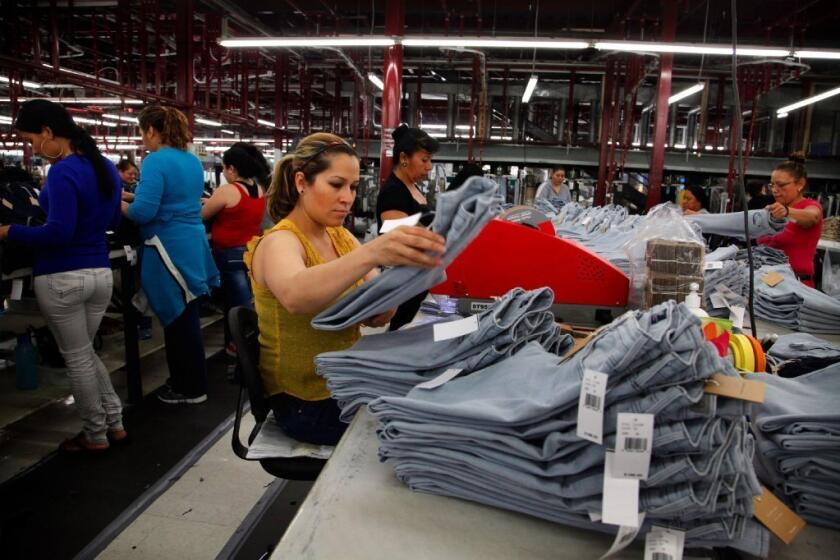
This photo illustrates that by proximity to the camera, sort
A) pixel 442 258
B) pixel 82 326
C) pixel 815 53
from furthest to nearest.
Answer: pixel 815 53 < pixel 82 326 < pixel 442 258

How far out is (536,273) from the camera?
81.4 inches

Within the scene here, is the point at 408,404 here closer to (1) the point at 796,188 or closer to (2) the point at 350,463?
(2) the point at 350,463

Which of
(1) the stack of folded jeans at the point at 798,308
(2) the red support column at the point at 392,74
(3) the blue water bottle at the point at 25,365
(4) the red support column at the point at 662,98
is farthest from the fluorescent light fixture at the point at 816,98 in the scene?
(3) the blue water bottle at the point at 25,365

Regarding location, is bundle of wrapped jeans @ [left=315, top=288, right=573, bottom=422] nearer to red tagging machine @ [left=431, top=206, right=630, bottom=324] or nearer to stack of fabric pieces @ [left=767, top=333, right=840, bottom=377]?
stack of fabric pieces @ [left=767, top=333, right=840, bottom=377]

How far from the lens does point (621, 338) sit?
886mm

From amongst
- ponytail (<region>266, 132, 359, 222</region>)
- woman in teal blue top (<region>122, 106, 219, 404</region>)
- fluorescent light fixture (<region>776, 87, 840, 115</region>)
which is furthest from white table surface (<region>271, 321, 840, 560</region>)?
fluorescent light fixture (<region>776, 87, 840, 115</region>)

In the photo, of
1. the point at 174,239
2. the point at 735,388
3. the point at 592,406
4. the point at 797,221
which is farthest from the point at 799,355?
the point at 174,239

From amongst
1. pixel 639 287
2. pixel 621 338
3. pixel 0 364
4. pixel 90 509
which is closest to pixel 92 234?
pixel 90 509

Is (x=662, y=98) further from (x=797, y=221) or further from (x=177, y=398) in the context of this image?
(x=177, y=398)

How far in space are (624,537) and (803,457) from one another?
42cm

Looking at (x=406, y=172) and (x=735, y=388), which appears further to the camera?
(x=406, y=172)

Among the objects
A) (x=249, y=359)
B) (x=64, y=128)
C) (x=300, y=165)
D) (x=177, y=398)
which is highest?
(x=64, y=128)

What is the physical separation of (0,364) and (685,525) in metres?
4.31

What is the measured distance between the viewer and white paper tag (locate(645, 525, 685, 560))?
86cm
